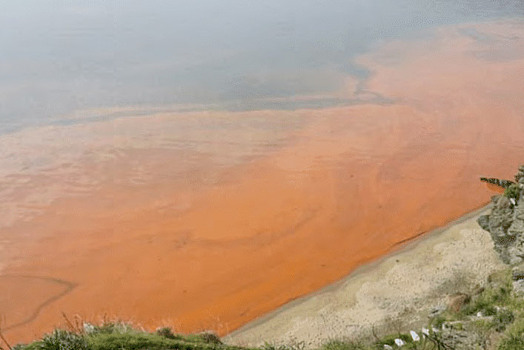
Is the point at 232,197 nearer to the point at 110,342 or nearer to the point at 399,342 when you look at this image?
the point at 399,342

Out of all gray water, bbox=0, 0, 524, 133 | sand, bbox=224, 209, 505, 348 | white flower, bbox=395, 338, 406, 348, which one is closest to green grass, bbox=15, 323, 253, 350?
white flower, bbox=395, 338, 406, 348

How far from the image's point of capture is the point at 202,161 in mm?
15359

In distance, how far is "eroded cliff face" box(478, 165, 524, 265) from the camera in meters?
9.20

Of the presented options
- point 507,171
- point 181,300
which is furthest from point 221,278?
point 507,171

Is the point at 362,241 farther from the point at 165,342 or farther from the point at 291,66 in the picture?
the point at 291,66

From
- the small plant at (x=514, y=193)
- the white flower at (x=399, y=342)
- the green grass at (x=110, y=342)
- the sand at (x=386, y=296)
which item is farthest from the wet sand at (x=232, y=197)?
the white flower at (x=399, y=342)

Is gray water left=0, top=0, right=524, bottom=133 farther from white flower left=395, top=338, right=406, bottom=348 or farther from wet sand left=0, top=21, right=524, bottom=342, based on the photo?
white flower left=395, top=338, right=406, bottom=348

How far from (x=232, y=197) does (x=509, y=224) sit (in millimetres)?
6847

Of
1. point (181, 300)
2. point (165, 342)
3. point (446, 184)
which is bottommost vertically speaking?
point (181, 300)

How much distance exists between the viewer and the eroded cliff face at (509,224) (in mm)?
9203

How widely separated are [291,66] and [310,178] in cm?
1001

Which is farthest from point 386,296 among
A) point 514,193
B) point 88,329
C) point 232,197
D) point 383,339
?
point 88,329

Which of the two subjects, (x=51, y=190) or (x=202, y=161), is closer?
(x=51, y=190)

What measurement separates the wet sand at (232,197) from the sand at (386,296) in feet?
1.68
